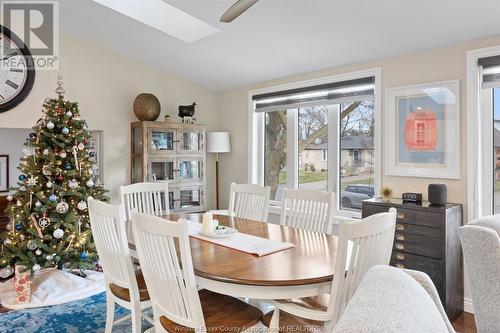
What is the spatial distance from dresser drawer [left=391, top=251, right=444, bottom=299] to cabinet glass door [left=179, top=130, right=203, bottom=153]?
2.74 meters

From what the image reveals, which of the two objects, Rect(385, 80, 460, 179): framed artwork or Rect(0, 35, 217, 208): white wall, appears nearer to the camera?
Rect(385, 80, 460, 179): framed artwork

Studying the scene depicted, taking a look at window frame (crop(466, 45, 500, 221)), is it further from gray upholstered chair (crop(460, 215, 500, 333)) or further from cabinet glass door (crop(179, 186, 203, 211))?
cabinet glass door (crop(179, 186, 203, 211))

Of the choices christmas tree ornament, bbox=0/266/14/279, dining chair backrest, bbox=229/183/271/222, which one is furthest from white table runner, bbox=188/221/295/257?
christmas tree ornament, bbox=0/266/14/279

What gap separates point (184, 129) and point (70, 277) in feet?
6.88

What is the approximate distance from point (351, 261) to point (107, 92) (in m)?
3.71

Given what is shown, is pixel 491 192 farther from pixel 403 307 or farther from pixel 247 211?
pixel 403 307

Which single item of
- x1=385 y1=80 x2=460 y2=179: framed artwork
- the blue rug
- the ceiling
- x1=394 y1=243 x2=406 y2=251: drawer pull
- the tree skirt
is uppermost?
the ceiling

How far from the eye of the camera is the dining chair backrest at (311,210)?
2601mm

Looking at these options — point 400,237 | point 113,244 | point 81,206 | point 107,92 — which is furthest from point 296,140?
point 113,244

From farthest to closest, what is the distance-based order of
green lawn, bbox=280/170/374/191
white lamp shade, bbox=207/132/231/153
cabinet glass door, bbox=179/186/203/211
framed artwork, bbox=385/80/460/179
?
white lamp shade, bbox=207/132/231/153 < cabinet glass door, bbox=179/186/203/211 < green lawn, bbox=280/170/374/191 < framed artwork, bbox=385/80/460/179

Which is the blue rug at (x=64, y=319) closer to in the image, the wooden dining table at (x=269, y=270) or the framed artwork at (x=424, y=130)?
the wooden dining table at (x=269, y=270)

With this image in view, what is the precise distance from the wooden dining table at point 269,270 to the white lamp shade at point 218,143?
2.73 meters

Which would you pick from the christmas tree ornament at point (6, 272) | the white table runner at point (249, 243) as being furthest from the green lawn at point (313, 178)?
the christmas tree ornament at point (6, 272)

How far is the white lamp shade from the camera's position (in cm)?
487
